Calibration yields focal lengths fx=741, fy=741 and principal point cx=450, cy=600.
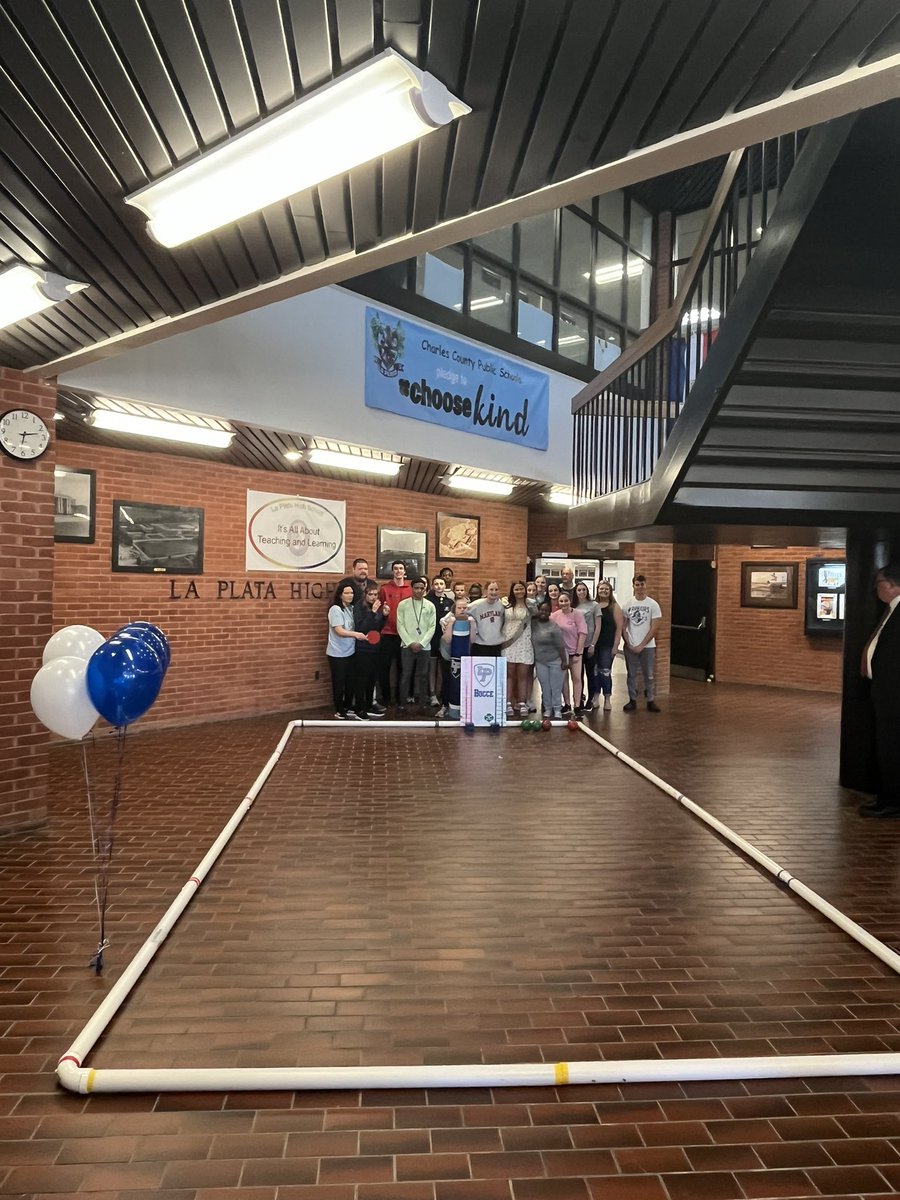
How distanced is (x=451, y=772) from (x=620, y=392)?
387cm

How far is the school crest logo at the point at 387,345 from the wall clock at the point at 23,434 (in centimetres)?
398

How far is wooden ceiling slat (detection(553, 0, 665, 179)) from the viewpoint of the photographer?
186 cm

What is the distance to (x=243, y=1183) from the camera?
2.05 m

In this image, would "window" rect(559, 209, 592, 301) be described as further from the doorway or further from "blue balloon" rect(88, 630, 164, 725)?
"blue balloon" rect(88, 630, 164, 725)

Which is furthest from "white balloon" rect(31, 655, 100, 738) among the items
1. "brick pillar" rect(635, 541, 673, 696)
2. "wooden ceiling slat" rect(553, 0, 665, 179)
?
"brick pillar" rect(635, 541, 673, 696)

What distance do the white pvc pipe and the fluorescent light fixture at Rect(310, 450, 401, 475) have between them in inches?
177

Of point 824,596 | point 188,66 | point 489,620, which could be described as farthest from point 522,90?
point 824,596

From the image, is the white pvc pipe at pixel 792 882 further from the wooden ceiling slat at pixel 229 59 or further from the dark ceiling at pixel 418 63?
the wooden ceiling slat at pixel 229 59

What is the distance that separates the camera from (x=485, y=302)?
10.0 m

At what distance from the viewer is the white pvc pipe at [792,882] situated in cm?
333

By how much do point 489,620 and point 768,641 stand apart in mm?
6575

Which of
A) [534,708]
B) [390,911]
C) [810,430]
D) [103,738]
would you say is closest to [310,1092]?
[390,911]

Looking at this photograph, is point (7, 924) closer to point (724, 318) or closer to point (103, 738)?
point (103, 738)

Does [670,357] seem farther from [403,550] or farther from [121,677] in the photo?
[403,550]
